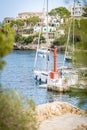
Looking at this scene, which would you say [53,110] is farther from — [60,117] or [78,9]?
[78,9]

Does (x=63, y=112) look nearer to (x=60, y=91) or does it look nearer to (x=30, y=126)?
(x=30, y=126)

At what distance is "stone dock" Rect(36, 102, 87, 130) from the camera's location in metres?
10.3

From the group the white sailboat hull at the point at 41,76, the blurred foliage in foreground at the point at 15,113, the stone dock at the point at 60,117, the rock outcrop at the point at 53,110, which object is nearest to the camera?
the blurred foliage in foreground at the point at 15,113

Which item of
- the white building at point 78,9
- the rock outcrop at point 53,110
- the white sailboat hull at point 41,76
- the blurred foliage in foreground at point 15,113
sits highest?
the white building at point 78,9

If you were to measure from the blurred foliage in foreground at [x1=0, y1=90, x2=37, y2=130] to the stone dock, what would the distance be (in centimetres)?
289

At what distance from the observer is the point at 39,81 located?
1542 inches

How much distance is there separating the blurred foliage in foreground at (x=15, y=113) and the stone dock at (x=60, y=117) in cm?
289

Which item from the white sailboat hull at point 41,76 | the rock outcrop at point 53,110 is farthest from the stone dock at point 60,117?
the white sailboat hull at point 41,76

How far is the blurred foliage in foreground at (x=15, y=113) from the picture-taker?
6132mm

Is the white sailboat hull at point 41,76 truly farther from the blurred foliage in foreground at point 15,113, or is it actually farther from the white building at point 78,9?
the blurred foliage in foreground at point 15,113

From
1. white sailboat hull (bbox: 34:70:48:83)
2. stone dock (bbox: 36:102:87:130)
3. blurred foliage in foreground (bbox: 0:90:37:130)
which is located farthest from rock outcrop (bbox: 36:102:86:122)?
white sailboat hull (bbox: 34:70:48:83)

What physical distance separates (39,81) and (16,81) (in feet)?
7.87

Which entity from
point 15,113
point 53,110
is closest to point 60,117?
point 53,110

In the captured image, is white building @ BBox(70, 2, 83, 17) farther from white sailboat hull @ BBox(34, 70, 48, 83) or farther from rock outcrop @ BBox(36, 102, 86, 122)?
white sailboat hull @ BBox(34, 70, 48, 83)
